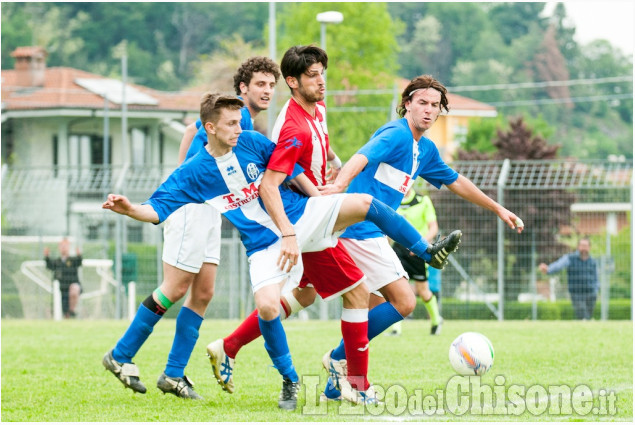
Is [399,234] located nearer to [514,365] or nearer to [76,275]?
[514,365]

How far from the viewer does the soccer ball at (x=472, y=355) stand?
6.82 m

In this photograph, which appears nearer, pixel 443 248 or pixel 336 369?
pixel 443 248

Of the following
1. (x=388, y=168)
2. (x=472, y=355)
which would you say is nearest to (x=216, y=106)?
(x=388, y=168)

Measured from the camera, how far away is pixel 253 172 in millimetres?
6520

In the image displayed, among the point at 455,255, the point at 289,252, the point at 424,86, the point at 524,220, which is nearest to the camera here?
the point at 289,252

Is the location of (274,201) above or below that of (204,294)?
above

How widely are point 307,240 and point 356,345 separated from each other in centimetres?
77

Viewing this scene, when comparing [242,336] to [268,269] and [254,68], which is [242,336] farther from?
[254,68]

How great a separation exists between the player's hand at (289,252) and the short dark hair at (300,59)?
1.08m

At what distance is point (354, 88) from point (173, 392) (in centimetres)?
4134

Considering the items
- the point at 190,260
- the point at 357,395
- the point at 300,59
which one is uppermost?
the point at 300,59

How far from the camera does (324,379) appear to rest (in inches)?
312

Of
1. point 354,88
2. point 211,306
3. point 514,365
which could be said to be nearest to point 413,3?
point 354,88

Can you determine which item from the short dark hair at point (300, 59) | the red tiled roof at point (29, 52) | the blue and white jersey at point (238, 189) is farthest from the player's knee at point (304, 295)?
Result: the red tiled roof at point (29, 52)
